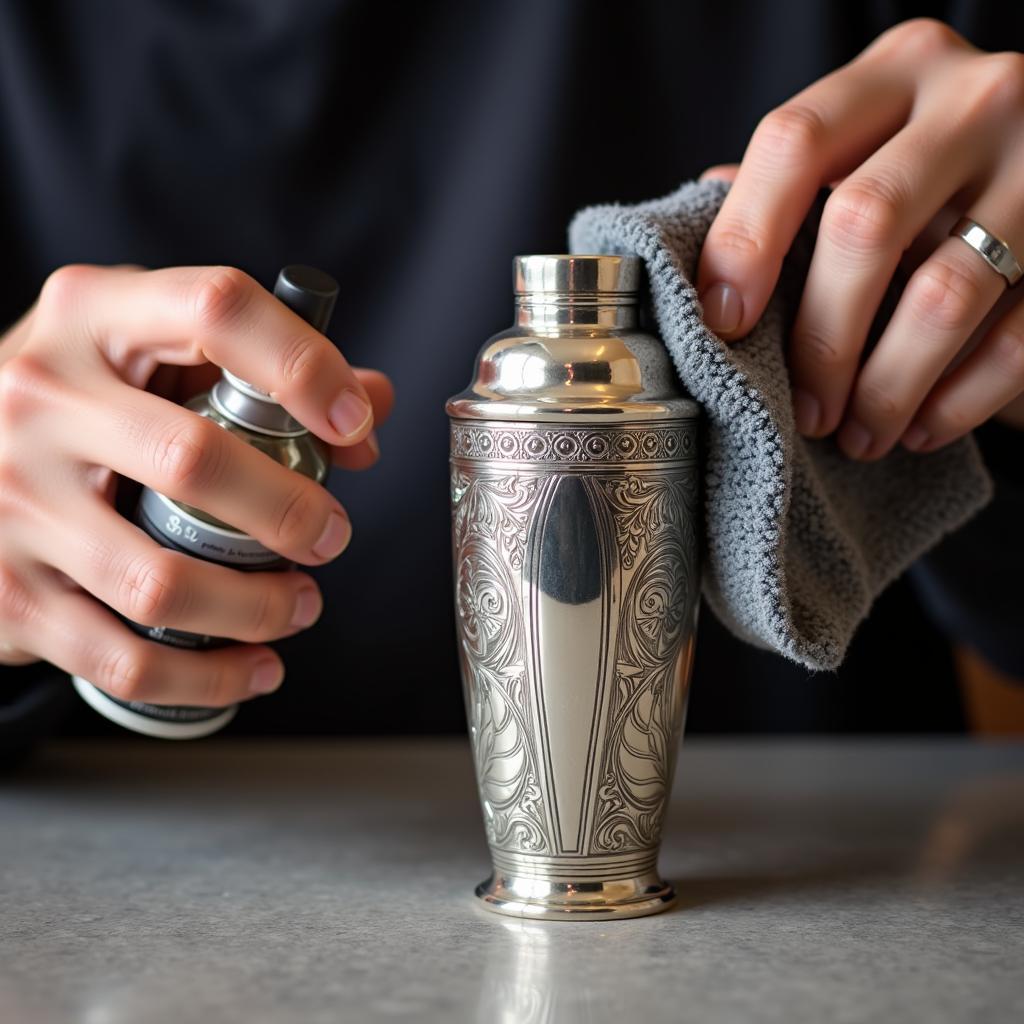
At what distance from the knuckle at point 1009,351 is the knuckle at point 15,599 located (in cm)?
46

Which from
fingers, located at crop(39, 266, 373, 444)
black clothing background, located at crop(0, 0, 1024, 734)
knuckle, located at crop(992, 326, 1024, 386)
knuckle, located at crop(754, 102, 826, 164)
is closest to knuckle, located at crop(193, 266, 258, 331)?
fingers, located at crop(39, 266, 373, 444)

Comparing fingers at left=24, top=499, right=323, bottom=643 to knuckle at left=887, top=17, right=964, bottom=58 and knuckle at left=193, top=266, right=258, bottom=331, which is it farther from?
knuckle at left=887, top=17, right=964, bottom=58

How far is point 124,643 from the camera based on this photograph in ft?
1.92

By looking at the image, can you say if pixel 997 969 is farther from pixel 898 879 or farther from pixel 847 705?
pixel 847 705

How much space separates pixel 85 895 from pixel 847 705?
67cm

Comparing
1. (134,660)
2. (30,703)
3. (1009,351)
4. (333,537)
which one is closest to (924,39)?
(1009,351)

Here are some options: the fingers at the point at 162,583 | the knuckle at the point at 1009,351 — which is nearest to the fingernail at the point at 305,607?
the fingers at the point at 162,583

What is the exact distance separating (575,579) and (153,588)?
184 millimetres

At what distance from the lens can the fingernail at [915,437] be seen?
601mm

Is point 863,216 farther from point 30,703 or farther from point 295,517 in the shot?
point 30,703

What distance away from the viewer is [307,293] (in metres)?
0.56

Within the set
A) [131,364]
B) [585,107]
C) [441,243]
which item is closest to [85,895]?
[131,364]

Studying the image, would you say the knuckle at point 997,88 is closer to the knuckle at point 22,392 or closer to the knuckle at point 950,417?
the knuckle at point 950,417

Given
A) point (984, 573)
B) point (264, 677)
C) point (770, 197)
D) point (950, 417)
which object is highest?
point (770, 197)
